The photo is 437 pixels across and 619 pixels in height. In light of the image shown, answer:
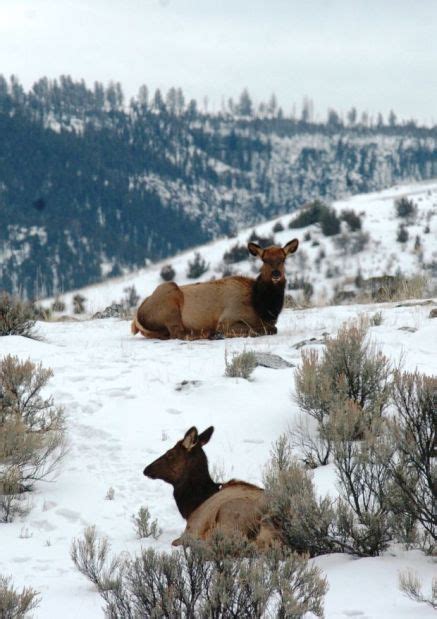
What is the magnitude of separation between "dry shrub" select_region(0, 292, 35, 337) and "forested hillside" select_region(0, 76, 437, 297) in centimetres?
12144

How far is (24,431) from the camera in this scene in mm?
6047

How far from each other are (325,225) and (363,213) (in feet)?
14.7

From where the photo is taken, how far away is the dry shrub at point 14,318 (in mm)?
11125

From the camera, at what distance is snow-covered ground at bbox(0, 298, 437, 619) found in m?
4.11

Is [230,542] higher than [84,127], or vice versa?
[84,127]

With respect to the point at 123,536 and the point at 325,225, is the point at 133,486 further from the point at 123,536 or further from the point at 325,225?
the point at 325,225

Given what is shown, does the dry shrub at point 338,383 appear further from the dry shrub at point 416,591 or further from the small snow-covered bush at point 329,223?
the small snow-covered bush at point 329,223

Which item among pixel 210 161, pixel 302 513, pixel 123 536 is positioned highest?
pixel 210 161

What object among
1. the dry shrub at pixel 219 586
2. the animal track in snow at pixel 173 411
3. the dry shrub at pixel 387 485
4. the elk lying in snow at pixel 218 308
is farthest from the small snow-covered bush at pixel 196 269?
the dry shrub at pixel 219 586

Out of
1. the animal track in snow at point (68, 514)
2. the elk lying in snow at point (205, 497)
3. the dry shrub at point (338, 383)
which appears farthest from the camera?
the dry shrub at point (338, 383)

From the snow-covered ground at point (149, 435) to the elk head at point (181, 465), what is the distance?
36cm

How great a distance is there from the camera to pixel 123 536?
5156 millimetres

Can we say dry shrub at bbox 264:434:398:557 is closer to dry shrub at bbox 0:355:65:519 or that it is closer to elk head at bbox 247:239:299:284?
dry shrub at bbox 0:355:65:519

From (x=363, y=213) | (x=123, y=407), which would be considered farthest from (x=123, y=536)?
(x=363, y=213)
